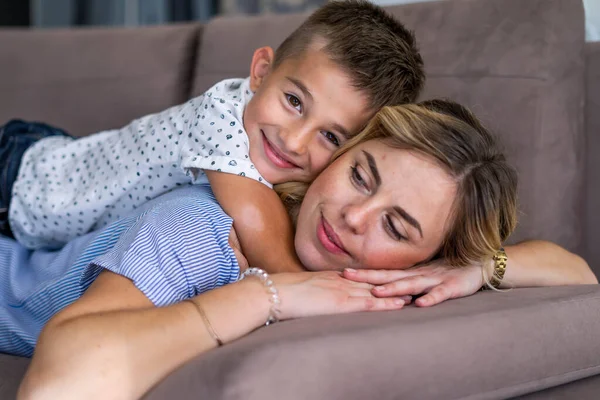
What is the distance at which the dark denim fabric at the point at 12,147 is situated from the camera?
6.08 feet

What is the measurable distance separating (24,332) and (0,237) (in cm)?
45

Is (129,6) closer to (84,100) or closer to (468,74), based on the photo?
(84,100)

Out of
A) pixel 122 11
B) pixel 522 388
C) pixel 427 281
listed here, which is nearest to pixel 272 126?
pixel 427 281

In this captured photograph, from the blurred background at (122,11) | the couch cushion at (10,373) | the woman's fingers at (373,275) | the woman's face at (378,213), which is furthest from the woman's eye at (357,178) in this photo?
the blurred background at (122,11)

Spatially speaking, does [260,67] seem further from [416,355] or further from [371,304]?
[416,355]

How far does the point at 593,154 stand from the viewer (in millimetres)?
1713

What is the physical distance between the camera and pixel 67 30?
225 centimetres

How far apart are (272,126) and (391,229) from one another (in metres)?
0.36

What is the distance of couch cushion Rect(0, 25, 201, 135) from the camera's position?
211cm

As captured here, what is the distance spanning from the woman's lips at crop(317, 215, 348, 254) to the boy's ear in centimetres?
47

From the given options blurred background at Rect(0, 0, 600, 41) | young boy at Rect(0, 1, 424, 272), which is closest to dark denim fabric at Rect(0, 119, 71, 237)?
young boy at Rect(0, 1, 424, 272)

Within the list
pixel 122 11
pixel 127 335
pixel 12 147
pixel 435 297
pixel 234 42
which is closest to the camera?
pixel 127 335

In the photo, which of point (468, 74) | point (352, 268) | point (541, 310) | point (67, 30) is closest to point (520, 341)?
point (541, 310)

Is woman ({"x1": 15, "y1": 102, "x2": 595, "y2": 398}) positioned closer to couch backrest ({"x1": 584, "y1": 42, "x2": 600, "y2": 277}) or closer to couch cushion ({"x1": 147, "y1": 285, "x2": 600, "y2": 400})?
couch cushion ({"x1": 147, "y1": 285, "x2": 600, "y2": 400})
